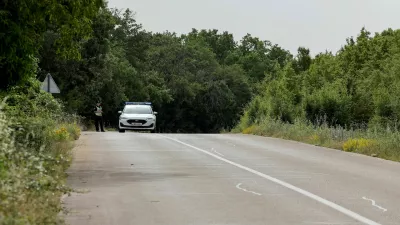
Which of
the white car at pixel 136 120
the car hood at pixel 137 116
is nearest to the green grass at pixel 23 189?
the white car at pixel 136 120

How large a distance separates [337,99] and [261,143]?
7.19m

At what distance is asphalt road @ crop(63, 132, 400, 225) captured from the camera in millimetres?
10883

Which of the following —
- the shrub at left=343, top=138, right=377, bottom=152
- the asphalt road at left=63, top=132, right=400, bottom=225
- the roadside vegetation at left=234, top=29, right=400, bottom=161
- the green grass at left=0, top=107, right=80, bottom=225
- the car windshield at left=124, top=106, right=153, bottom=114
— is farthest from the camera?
the car windshield at left=124, top=106, right=153, bottom=114

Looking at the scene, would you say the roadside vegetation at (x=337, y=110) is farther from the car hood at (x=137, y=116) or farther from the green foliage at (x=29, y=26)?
the green foliage at (x=29, y=26)

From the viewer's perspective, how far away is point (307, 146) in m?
28.7

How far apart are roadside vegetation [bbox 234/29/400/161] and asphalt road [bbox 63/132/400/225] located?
3003mm

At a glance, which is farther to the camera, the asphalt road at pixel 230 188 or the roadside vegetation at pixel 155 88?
the roadside vegetation at pixel 155 88

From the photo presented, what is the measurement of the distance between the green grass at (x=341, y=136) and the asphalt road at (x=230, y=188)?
1.24 metres

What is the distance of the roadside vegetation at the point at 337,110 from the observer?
27.7 m

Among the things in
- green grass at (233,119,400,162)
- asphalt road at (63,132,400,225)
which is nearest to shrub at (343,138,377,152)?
green grass at (233,119,400,162)

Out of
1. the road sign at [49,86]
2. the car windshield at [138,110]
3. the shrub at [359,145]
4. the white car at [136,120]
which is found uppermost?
the road sign at [49,86]

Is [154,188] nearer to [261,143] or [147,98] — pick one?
[261,143]

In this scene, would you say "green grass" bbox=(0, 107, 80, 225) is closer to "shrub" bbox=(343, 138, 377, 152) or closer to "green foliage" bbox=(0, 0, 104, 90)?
"green foliage" bbox=(0, 0, 104, 90)

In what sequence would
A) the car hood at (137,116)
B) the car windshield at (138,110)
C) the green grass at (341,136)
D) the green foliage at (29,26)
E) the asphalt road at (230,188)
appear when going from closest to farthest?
the asphalt road at (230,188)
the green foliage at (29,26)
the green grass at (341,136)
the car hood at (137,116)
the car windshield at (138,110)
